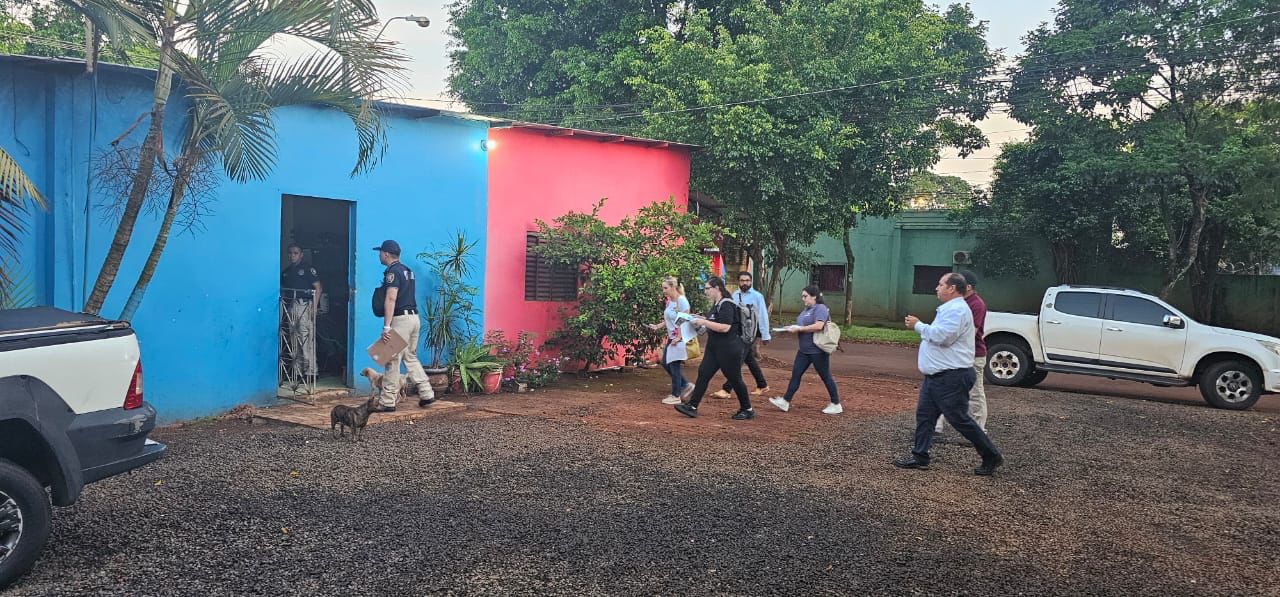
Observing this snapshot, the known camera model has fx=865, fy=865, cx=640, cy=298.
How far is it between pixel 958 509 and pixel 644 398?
5272mm

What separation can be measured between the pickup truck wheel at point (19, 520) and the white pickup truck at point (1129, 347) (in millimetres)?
11977

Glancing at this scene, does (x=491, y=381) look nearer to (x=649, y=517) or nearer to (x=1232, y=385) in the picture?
(x=649, y=517)

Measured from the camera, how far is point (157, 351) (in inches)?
327

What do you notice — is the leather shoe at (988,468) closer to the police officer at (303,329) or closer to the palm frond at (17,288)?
the police officer at (303,329)

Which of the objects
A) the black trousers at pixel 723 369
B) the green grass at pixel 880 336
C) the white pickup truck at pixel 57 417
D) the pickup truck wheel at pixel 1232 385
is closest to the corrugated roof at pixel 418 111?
the white pickup truck at pixel 57 417

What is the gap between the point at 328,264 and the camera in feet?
38.3

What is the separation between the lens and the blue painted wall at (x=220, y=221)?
759cm

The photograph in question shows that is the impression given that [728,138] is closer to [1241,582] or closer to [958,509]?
[958,509]

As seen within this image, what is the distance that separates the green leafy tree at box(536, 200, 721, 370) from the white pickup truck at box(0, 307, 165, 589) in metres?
7.20

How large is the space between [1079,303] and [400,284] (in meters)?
9.50

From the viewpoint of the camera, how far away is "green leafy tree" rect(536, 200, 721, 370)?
37.9 feet

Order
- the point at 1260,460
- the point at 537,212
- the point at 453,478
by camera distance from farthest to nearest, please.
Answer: the point at 537,212, the point at 1260,460, the point at 453,478

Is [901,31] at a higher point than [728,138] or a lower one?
higher

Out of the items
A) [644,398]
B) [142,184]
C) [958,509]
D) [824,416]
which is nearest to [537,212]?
[644,398]
